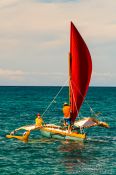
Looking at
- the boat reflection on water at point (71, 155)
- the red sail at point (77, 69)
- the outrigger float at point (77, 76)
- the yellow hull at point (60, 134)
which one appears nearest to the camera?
the boat reflection on water at point (71, 155)

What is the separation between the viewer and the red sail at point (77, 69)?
47.4 metres

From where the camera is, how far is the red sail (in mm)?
47406

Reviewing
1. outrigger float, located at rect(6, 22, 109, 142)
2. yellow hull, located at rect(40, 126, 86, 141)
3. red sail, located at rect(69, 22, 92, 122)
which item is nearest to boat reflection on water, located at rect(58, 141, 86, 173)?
yellow hull, located at rect(40, 126, 86, 141)

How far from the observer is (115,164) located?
3622cm

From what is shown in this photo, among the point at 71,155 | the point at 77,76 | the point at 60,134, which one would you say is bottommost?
the point at 71,155

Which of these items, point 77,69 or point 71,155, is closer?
point 71,155

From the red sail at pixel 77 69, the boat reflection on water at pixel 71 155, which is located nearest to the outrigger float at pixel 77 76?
the red sail at pixel 77 69

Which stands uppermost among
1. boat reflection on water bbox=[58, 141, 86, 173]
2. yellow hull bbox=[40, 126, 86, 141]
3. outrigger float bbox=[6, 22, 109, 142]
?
outrigger float bbox=[6, 22, 109, 142]

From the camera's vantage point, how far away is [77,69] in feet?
156

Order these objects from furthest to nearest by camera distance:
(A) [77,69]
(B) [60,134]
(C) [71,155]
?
(A) [77,69] → (B) [60,134] → (C) [71,155]

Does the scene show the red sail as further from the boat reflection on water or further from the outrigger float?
the boat reflection on water

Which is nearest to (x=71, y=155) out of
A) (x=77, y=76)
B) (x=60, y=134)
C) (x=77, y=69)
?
(x=60, y=134)

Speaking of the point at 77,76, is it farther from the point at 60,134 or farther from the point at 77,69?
the point at 60,134

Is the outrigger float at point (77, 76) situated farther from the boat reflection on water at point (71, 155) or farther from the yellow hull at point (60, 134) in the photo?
the boat reflection on water at point (71, 155)
